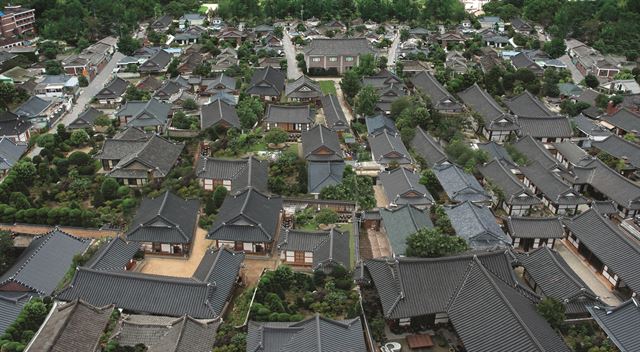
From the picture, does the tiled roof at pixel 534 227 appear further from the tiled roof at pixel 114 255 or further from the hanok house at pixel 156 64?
the hanok house at pixel 156 64

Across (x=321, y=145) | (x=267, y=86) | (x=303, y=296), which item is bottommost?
(x=267, y=86)

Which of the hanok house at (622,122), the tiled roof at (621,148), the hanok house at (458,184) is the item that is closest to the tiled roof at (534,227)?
the hanok house at (458,184)

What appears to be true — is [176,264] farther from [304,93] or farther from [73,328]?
[304,93]

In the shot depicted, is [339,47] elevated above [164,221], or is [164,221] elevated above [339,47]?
[164,221]

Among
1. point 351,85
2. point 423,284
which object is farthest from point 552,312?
point 351,85

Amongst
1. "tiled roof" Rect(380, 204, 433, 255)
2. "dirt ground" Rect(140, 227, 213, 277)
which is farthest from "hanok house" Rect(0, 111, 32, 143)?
Result: "tiled roof" Rect(380, 204, 433, 255)

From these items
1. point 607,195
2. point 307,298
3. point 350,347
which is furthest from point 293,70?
point 350,347
